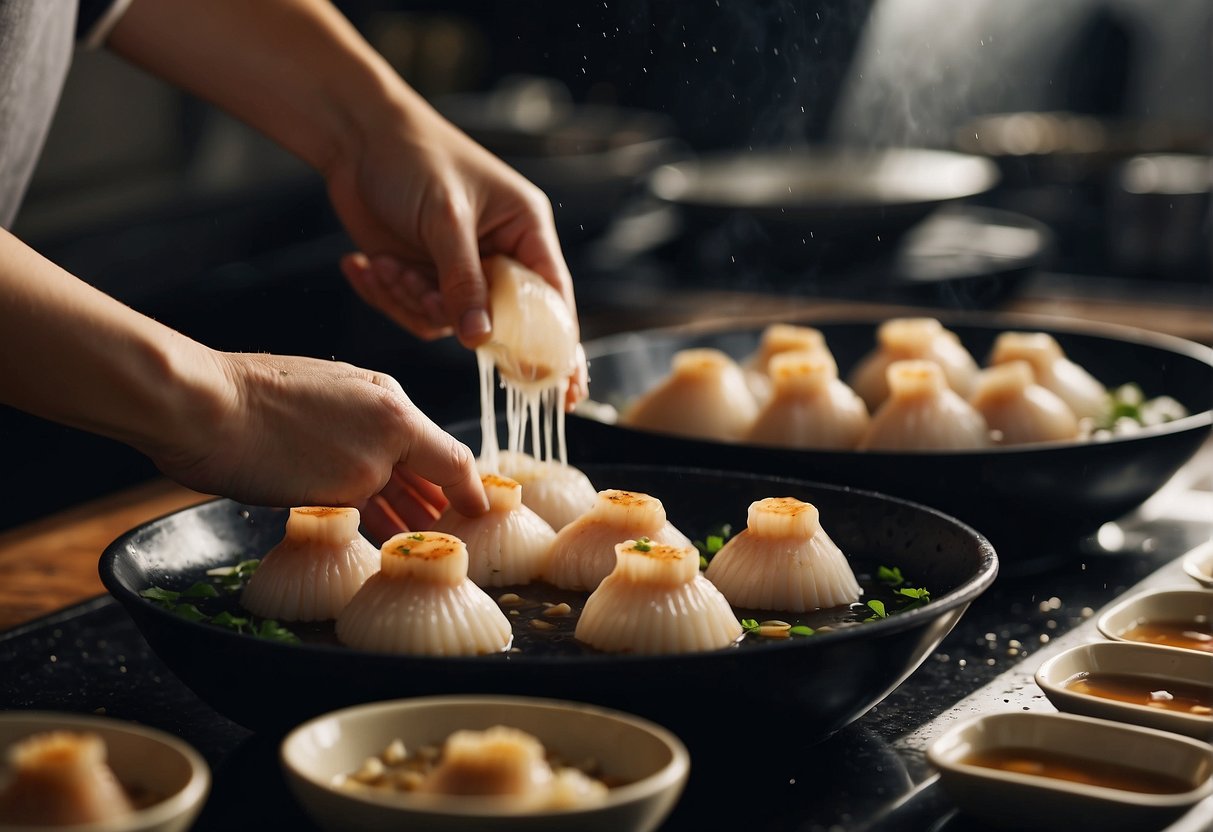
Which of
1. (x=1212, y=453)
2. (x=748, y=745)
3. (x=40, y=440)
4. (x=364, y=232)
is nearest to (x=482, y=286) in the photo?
(x=364, y=232)

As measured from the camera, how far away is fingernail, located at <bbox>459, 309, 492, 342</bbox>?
1.93m

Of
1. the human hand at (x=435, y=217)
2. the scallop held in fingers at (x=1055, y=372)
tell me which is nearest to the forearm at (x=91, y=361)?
the human hand at (x=435, y=217)

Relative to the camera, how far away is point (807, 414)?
2127 millimetres

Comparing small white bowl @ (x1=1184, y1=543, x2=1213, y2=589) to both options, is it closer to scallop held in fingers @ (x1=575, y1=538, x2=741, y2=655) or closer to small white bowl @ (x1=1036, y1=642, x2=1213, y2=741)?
small white bowl @ (x1=1036, y1=642, x2=1213, y2=741)

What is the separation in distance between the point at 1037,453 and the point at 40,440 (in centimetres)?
269

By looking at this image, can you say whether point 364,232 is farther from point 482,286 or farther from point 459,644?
point 459,644

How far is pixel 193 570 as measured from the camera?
1659mm

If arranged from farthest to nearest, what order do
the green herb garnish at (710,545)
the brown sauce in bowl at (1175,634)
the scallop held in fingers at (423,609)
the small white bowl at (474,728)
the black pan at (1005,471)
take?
the black pan at (1005,471), the green herb garnish at (710,545), the brown sauce in bowl at (1175,634), the scallop held in fingers at (423,609), the small white bowl at (474,728)

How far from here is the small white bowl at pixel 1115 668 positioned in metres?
1.35

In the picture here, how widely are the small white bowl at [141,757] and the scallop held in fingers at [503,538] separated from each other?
59 cm

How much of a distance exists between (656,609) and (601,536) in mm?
259

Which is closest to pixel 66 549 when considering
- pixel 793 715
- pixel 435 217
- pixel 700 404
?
pixel 435 217

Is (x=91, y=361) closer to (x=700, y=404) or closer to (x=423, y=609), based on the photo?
(x=423, y=609)

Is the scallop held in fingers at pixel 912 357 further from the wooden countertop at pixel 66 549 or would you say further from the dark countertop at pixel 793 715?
the wooden countertop at pixel 66 549
